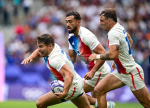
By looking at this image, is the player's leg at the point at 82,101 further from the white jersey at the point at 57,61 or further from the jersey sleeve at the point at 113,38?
the jersey sleeve at the point at 113,38

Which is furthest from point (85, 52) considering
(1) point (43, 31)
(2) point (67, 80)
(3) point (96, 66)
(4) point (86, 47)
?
→ (1) point (43, 31)

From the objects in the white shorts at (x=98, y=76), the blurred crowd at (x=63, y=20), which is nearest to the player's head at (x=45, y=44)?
the white shorts at (x=98, y=76)

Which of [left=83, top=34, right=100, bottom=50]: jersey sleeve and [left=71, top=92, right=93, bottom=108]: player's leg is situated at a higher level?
[left=83, top=34, right=100, bottom=50]: jersey sleeve

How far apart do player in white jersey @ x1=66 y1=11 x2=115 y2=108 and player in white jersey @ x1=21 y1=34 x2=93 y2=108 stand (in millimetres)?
503

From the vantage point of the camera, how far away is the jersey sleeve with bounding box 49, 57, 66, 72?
5.68m

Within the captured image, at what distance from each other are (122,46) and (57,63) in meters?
1.40

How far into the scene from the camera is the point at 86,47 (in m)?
6.77

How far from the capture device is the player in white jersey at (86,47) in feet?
21.4

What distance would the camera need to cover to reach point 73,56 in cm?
730

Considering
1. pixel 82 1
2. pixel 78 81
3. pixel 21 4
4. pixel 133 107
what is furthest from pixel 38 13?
pixel 78 81

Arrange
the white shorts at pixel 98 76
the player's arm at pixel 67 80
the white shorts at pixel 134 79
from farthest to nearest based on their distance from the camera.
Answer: the white shorts at pixel 98 76 → the white shorts at pixel 134 79 → the player's arm at pixel 67 80

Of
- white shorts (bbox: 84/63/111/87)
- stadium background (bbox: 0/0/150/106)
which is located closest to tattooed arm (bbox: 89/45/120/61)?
white shorts (bbox: 84/63/111/87)

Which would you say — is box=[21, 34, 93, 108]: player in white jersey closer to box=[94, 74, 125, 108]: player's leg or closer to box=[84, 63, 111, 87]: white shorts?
box=[94, 74, 125, 108]: player's leg

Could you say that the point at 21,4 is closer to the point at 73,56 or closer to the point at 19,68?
the point at 19,68
